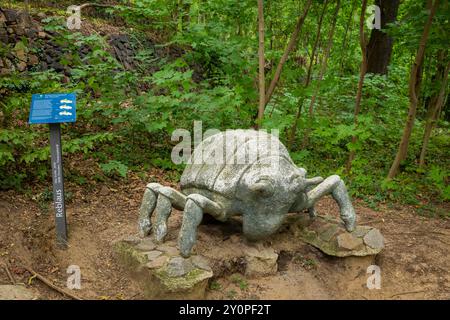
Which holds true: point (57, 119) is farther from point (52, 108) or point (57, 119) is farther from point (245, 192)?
point (245, 192)

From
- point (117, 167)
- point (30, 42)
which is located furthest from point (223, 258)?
point (30, 42)

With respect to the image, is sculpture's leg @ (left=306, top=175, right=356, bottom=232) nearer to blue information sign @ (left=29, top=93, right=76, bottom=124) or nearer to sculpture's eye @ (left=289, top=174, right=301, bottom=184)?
sculpture's eye @ (left=289, top=174, right=301, bottom=184)

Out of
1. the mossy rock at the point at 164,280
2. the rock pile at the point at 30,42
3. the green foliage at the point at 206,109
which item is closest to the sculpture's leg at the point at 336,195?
the mossy rock at the point at 164,280

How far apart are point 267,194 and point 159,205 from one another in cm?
101

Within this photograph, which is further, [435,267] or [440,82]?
[440,82]

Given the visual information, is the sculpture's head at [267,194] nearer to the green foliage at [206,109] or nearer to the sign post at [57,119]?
the sign post at [57,119]

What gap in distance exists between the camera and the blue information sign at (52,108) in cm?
406

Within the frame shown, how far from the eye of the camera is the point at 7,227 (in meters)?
4.23

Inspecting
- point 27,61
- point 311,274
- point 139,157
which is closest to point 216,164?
point 311,274

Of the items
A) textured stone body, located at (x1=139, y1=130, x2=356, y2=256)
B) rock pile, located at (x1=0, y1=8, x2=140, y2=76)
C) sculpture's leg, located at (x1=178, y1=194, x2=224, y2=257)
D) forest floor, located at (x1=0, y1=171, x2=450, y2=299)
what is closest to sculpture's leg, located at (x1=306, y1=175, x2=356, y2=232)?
textured stone body, located at (x1=139, y1=130, x2=356, y2=256)

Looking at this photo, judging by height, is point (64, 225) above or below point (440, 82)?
below

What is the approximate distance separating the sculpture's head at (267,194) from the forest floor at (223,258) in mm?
392

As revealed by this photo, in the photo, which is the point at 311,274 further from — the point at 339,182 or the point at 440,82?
the point at 440,82

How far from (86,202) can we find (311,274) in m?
2.94
